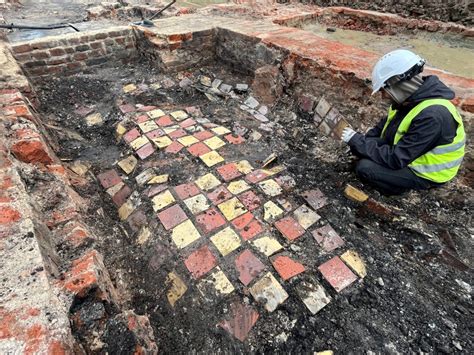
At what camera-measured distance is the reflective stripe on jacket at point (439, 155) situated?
7.20 ft

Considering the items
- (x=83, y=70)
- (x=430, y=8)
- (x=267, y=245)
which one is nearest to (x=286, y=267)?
(x=267, y=245)

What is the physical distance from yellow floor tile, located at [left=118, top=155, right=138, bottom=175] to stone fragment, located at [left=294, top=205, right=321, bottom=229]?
162cm

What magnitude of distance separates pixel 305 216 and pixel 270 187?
0.40 meters

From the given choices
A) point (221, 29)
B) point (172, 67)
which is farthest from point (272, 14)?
point (172, 67)

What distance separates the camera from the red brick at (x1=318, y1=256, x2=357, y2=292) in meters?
1.99

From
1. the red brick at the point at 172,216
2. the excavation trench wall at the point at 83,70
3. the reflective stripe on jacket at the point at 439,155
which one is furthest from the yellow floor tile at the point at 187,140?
the reflective stripe on jacket at the point at 439,155

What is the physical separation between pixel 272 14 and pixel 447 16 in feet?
10.3

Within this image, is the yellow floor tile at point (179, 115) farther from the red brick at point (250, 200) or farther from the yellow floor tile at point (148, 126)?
the red brick at point (250, 200)

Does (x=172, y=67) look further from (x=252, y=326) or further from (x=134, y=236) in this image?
(x=252, y=326)

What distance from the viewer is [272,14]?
5.20 meters

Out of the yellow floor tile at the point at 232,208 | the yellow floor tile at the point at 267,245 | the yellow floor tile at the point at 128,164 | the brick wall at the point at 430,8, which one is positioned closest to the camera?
the yellow floor tile at the point at 267,245

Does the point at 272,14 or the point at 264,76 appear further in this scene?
the point at 272,14

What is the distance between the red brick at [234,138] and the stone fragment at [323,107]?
93cm

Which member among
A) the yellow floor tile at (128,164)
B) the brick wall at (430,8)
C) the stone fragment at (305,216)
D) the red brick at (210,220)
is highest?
the brick wall at (430,8)
